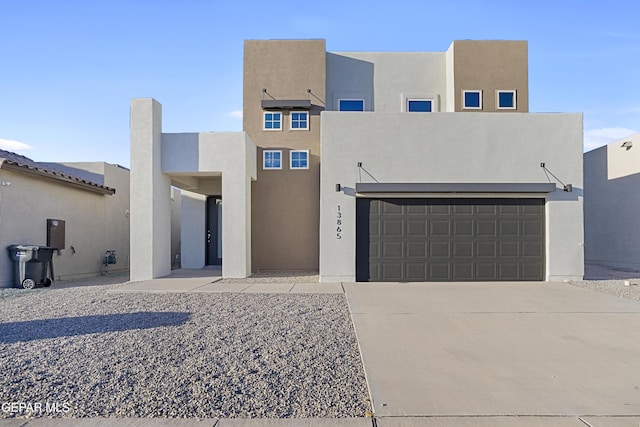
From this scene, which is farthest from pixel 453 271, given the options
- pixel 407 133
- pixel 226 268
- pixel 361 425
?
pixel 361 425

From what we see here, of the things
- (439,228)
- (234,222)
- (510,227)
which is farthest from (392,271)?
(234,222)

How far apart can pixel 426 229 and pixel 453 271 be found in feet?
4.43

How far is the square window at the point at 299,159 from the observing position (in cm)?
1504

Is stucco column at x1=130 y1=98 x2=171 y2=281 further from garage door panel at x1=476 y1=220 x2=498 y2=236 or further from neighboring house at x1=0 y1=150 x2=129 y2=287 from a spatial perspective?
garage door panel at x1=476 y1=220 x2=498 y2=236

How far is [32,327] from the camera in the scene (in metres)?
6.73

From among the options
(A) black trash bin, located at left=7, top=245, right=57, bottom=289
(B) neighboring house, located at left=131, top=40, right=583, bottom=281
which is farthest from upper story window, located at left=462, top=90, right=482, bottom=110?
(A) black trash bin, located at left=7, top=245, right=57, bottom=289

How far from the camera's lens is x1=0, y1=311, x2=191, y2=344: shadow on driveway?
20.5 feet

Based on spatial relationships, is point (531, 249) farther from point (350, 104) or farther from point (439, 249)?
point (350, 104)

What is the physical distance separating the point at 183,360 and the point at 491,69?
1508cm

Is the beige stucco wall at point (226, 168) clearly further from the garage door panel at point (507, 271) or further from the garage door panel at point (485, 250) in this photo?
the garage door panel at point (507, 271)

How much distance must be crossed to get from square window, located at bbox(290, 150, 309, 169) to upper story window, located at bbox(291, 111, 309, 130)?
2.93 ft

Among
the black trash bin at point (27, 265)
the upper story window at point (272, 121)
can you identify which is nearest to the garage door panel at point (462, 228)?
the upper story window at point (272, 121)

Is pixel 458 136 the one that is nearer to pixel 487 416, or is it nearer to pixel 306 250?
pixel 306 250

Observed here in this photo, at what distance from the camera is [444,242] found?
11727 millimetres
